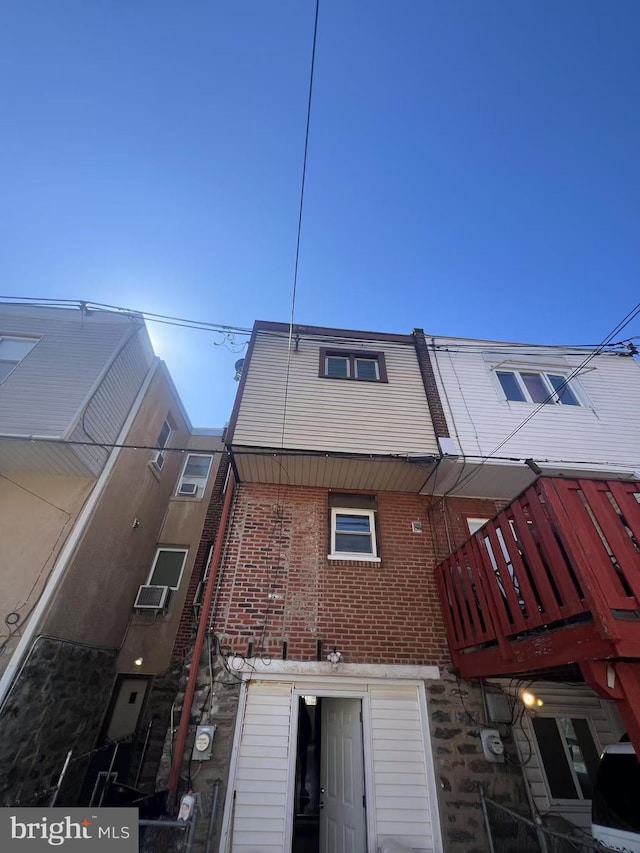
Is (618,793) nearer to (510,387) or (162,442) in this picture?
(510,387)

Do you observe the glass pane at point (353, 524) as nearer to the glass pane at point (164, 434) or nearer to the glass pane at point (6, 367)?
the glass pane at point (164, 434)

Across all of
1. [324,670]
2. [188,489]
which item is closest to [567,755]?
[324,670]

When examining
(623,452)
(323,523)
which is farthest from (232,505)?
(623,452)

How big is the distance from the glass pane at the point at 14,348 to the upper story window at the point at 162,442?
3214 mm

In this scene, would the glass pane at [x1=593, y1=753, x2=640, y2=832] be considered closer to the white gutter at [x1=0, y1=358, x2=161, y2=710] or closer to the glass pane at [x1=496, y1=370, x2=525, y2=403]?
the glass pane at [x1=496, y1=370, x2=525, y2=403]

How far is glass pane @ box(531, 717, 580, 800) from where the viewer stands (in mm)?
4573

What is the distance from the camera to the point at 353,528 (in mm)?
6340

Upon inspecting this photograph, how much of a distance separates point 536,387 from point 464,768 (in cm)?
677

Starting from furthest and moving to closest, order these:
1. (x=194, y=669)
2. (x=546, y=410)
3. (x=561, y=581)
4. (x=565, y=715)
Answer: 1. (x=546, y=410)
2. (x=565, y=715)
3. (x=194, y=669)
4. (x=561, y=581)

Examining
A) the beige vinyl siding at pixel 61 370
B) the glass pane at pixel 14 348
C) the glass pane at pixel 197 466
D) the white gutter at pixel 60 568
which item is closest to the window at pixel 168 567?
the glass pane at pixel 197 466

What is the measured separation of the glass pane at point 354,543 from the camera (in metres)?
6.09

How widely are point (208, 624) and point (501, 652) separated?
3787 millimetres

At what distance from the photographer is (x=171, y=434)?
10180 millimetres

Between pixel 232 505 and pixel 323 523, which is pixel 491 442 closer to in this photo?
pixel 323 523
